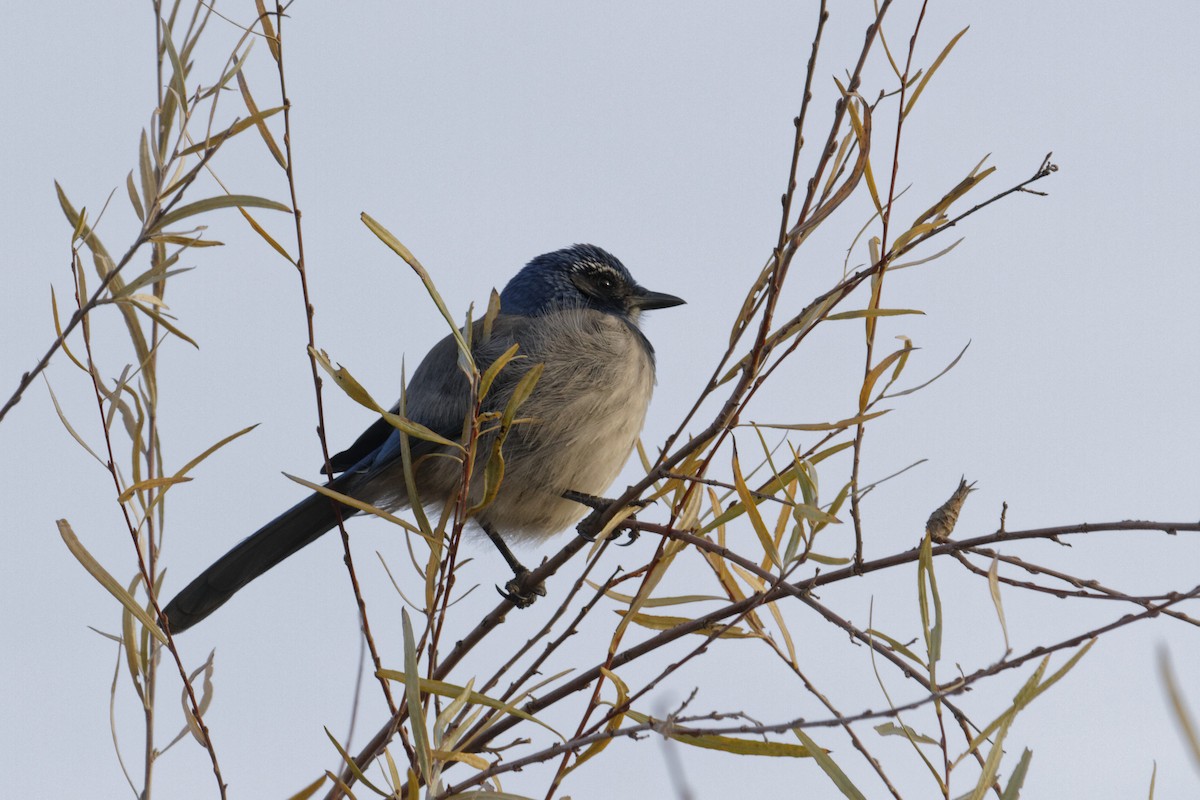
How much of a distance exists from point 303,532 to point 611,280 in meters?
1.91

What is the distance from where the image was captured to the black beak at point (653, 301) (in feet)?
18.3

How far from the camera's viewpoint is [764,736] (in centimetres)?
214

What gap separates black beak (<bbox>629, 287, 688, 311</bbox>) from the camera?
5.59 meters

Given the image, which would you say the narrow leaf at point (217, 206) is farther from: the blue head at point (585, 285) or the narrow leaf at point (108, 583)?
the blue head at point (585, 285)

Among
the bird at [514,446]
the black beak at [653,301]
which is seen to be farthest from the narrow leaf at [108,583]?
the black beak at [653,301]

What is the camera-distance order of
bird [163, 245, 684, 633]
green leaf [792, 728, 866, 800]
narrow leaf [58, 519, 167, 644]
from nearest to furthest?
green leaf [792, 728, 866, 800] → narrow leaf [58, 519, 167, 644] → bird [163, 245, 684, 633]

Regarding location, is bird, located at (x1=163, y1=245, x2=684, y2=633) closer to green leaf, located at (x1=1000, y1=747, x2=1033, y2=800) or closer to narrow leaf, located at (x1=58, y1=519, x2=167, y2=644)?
narrow leaf, located at (x1=58, y1=519, x2=167, y2=644)

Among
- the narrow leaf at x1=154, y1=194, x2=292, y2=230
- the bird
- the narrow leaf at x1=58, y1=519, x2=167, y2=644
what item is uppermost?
the bird

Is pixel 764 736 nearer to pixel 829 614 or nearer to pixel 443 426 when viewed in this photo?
pixel 829 614

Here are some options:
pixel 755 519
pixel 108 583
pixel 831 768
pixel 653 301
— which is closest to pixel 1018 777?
pixel 831 768

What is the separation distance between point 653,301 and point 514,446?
4.51ft

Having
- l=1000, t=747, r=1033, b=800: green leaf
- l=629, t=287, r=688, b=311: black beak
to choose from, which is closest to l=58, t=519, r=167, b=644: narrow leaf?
l=1000, t=747, r=1033, b=800: green leaf

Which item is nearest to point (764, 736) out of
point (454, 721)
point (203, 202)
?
point (454, 721)

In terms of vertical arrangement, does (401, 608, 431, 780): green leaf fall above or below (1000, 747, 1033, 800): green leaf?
above
